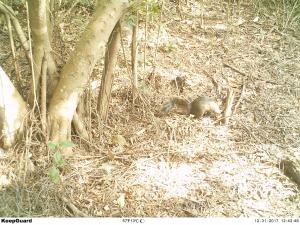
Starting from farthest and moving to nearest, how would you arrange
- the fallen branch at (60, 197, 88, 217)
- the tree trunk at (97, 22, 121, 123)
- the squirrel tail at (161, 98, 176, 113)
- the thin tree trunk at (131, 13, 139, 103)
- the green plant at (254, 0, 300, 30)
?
the green plant at (254, 0, 300, 30), the squirrel tail at (161, 98, 176, 113), the thin tree trunk at (131, 13, 139, 103), the tree trunk at (97, 22, 121, 123), the fallen branch at (60, 197, 88, 217)

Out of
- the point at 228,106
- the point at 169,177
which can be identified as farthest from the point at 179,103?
the point at 169,177

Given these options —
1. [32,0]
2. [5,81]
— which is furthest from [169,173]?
[32,0]

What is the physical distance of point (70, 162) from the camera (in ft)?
8.82

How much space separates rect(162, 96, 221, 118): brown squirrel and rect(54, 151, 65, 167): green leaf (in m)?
0.97

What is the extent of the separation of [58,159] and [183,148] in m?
0.92

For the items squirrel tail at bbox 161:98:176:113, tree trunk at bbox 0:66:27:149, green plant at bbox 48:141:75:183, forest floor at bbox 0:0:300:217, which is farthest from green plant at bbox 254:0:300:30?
tree trunk at bbox 0:66:27:149

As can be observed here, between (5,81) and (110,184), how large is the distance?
2.95 feet

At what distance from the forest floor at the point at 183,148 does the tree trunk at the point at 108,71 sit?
0.09m

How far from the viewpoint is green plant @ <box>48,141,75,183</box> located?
7.96 feet

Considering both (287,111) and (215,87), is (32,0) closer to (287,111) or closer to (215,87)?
(215,87)

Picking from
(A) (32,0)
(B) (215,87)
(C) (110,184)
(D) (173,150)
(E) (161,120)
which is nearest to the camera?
(A) (32,0)

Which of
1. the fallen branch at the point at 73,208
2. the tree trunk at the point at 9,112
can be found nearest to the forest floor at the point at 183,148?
the fallen branch at the point at 73,208

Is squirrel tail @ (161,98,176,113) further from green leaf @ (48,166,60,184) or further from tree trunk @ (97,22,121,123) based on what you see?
green leaf @ (48,166,60,184)

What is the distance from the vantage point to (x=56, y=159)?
242 centimetres
